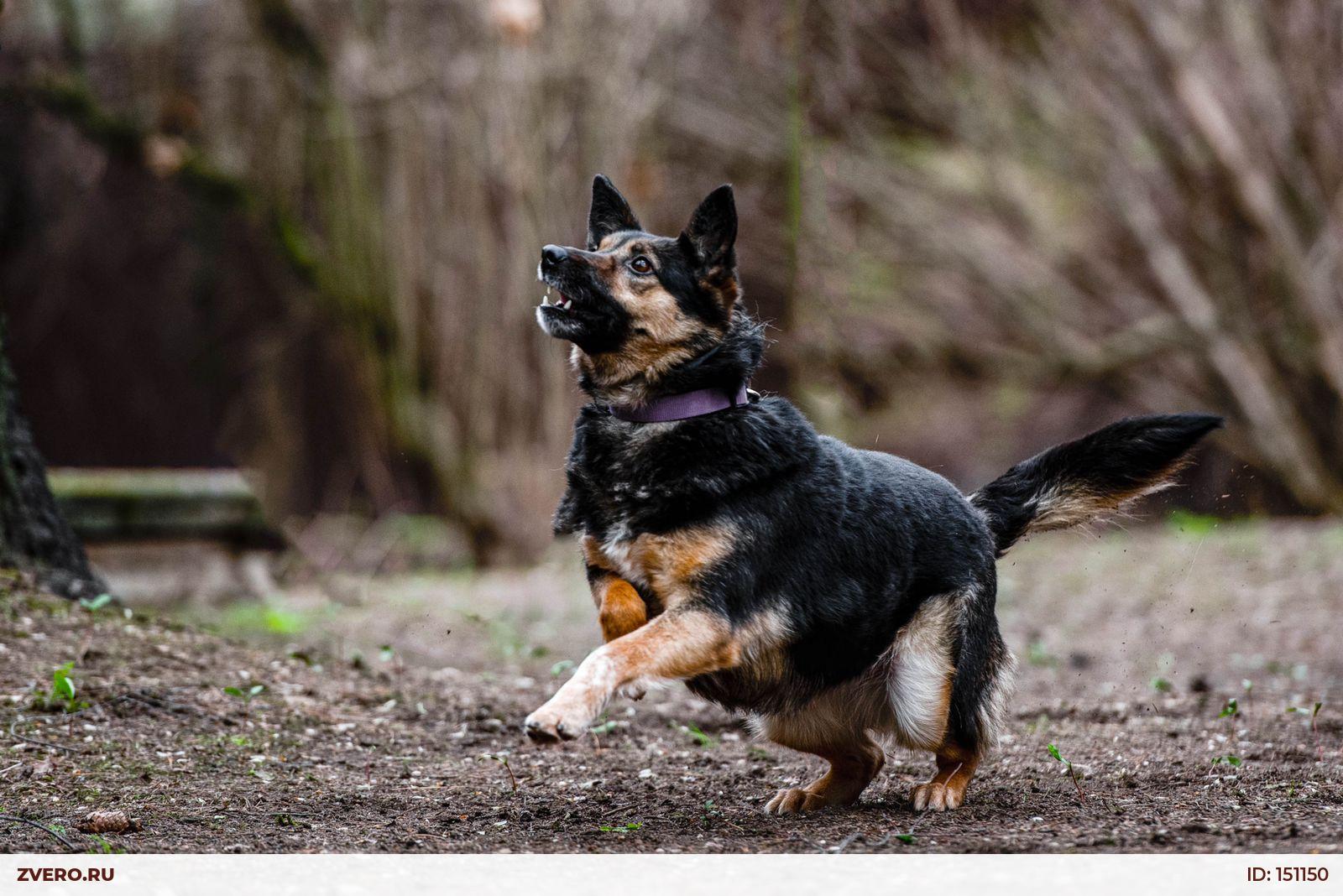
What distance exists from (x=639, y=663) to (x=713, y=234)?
4.96ft

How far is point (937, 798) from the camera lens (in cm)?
411

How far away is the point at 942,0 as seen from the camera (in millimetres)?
15672

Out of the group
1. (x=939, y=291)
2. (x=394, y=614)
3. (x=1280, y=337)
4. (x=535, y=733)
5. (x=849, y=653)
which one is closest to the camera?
(x=535, y=733)

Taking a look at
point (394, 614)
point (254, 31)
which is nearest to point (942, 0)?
point (254, 31)

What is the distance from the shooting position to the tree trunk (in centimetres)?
550

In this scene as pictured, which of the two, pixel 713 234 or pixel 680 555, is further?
pixel 713 234

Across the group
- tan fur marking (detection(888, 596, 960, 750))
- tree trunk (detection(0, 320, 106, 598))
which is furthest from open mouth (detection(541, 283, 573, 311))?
tree trunk (detection(0, 320, 106, 598))

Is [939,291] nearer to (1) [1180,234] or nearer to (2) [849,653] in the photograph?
(1) [1180,234]

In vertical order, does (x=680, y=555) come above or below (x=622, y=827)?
above

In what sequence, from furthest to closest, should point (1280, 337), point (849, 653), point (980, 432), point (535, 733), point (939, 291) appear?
point (980, 432) < point (939, 291) < point (1280, 337) < point (849, 653) < point (535, 733)

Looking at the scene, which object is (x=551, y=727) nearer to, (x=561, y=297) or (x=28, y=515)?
(x=561, y=297)

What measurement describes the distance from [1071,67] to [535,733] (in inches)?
546

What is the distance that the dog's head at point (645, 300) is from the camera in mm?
4230

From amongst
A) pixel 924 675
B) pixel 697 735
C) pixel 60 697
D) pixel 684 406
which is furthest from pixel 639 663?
pixel 60 697
